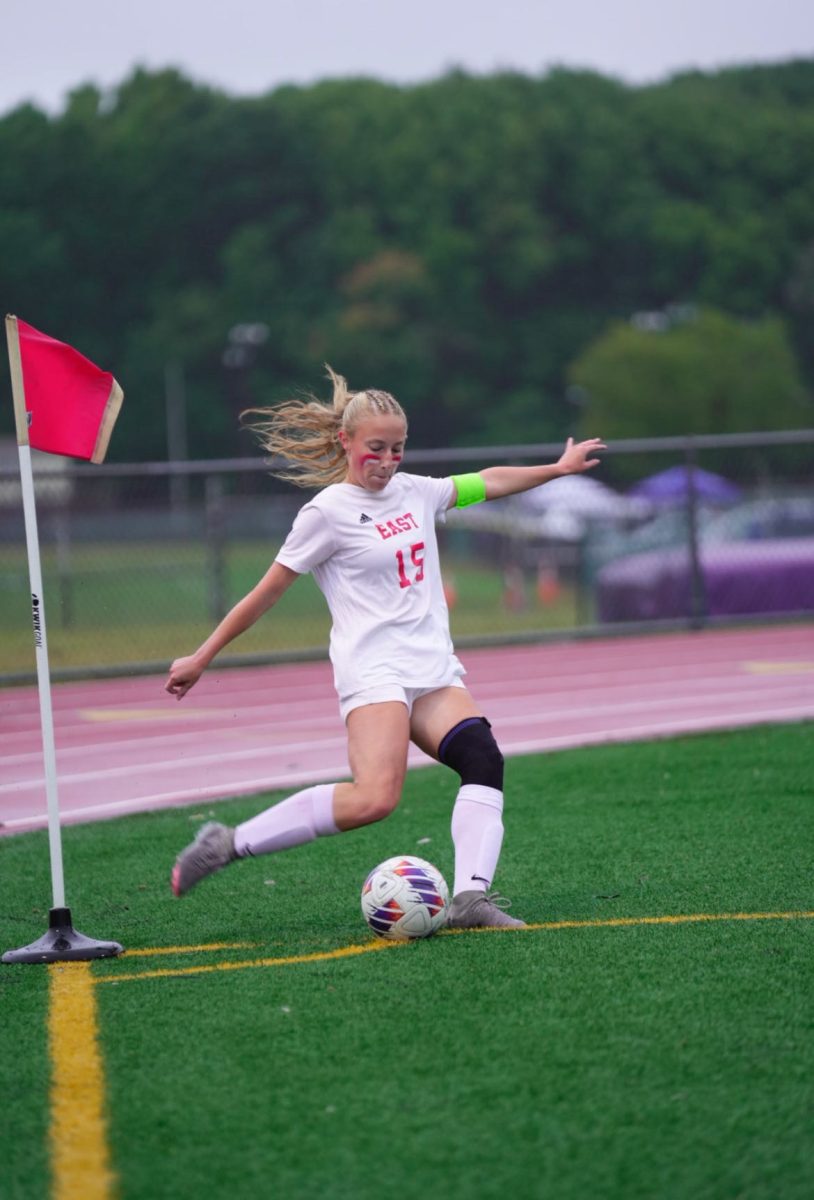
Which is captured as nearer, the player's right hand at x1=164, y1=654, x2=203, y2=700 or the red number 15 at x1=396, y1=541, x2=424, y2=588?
the player's right hand at x1=164, y1=654, x2=203, y2=700

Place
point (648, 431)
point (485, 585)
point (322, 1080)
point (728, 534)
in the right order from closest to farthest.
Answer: point (322, 1080), point (728, 534), point (485, 585), point (648, 431)

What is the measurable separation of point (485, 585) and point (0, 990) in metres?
18.6

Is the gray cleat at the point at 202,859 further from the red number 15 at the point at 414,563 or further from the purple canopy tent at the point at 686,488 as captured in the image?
the purple canopy tent at the point at 686,488

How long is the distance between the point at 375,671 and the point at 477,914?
2.92 ft

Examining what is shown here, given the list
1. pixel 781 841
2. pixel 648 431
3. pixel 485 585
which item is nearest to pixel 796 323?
pixel 648 431

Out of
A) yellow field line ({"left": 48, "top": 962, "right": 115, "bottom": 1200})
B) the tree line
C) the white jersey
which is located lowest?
yellow field line ({"left": 48, "top": 962, "right": 115, "bottom": 1200})

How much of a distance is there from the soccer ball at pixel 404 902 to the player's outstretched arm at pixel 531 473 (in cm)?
139

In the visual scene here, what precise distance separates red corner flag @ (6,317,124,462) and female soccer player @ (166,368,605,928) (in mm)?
810

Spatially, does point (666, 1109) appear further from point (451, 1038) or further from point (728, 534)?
point (728, 534)

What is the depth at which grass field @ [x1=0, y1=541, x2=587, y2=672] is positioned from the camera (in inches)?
637

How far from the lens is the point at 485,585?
77.1 feet

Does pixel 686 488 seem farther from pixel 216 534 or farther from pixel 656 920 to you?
pixel 656 920

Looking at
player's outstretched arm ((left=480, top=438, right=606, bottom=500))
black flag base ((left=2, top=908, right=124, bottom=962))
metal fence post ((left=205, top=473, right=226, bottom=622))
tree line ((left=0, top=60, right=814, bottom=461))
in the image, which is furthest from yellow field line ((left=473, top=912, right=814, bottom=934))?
tree line ((left=0, top=60, right=814, bottom=461))

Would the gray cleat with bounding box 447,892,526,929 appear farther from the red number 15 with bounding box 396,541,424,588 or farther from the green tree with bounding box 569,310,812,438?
the green tree with bounding box 569,310,812,438
